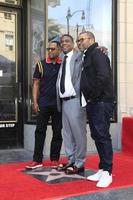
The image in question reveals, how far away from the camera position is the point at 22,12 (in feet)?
27.7

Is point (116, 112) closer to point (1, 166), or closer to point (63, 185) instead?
point (1, 166)

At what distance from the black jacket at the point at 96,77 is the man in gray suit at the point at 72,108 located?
1.15ft

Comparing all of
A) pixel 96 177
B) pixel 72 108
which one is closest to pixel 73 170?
pixel 96 177

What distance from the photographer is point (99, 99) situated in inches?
218

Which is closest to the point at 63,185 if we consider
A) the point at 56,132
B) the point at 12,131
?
the point at 56,132

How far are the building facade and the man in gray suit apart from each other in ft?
6.15

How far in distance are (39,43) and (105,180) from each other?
11.7 ft

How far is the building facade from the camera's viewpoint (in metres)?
8.15

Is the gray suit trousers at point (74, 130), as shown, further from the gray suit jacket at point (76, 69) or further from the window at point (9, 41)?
the window at point (9, 41)

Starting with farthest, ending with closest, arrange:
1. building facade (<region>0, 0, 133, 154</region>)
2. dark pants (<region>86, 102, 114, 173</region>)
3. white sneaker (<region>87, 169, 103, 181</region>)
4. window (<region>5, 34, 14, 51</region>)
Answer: window (<region>5, 34, 14, 51</region>), building facade (<region>0, 0, 133, 154</region>), white sneaker (<region>87, 169, 103, 181</region>), dark pants (<region>86, 102, 114, 173</region>)

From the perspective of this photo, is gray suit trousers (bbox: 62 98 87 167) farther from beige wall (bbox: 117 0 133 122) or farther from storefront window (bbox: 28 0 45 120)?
beige wall (bbox: 117 0 133 122)

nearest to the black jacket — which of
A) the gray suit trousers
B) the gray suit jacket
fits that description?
the gray suit jacket

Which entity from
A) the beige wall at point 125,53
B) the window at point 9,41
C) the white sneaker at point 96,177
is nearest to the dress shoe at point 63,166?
the white sneaker at point 96,177

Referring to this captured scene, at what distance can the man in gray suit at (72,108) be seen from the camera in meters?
6.01
